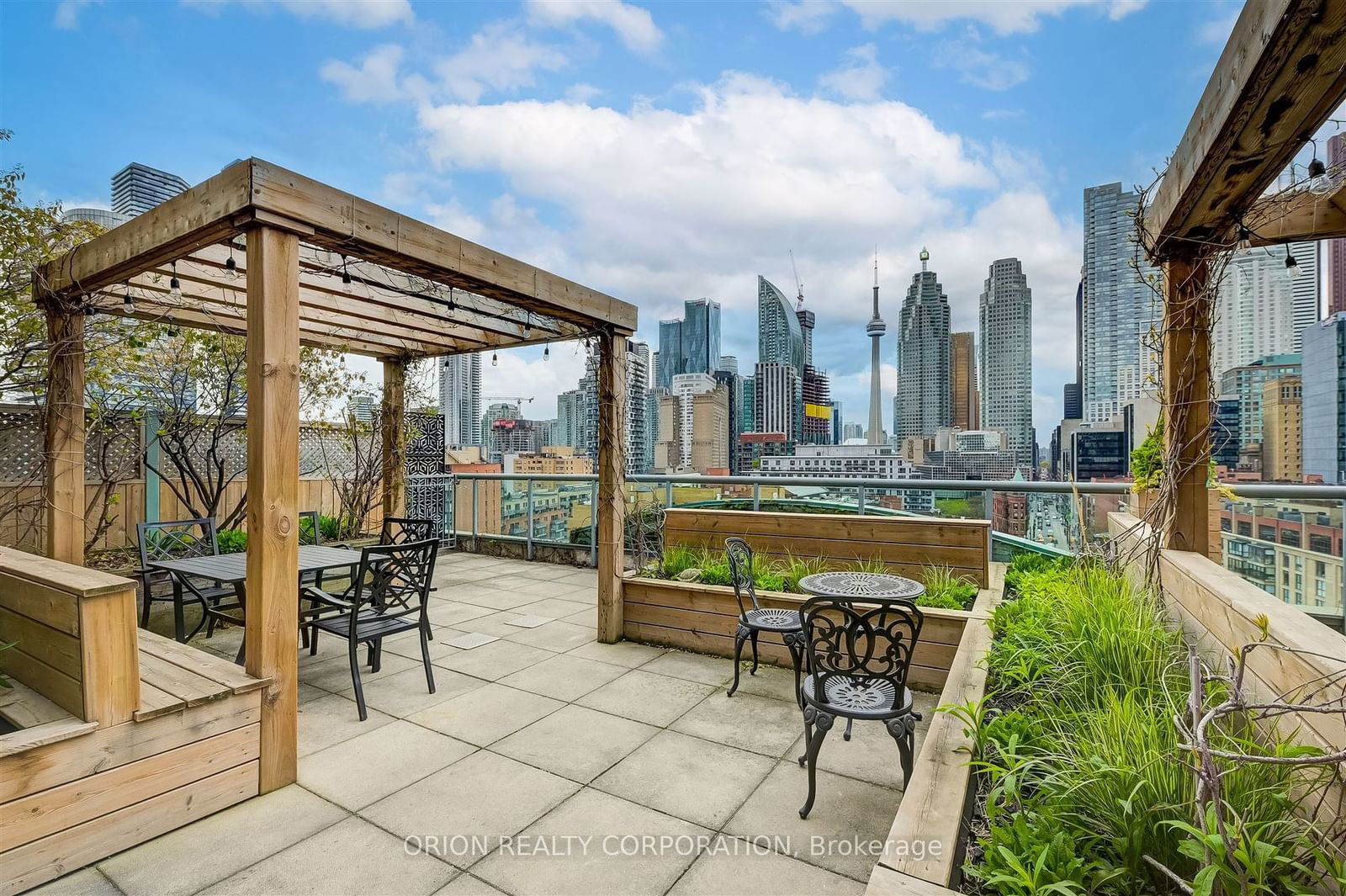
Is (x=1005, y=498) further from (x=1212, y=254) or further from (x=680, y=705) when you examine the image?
(x=680, y=705)

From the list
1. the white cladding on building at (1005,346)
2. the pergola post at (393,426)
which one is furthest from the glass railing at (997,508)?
the white cladding on building at (1005,346)

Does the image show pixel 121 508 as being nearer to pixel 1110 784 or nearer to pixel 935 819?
pixel 935 819

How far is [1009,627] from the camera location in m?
2.79

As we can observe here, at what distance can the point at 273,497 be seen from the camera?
239 centimetres

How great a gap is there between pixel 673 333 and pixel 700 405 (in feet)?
85.9

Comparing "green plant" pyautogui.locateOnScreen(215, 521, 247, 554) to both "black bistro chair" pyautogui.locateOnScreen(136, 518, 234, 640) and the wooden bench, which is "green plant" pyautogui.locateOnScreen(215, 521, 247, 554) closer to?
"black bistro chair" pyautogui.locateOnScreen(136, 518, 234, 640)

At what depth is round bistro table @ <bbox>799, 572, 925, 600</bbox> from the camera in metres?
2.78

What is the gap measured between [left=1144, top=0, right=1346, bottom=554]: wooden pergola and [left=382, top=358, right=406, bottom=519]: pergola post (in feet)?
21.4

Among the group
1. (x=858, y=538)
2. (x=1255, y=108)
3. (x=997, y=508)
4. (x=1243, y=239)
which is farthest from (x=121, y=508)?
(x=1243, y=239)

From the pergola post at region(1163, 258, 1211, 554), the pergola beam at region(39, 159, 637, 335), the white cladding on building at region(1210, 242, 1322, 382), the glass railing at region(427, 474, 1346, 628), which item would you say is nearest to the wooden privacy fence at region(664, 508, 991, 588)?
the glass railing at region(427, 474, 1346, 628)

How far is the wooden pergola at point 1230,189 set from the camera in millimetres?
1699

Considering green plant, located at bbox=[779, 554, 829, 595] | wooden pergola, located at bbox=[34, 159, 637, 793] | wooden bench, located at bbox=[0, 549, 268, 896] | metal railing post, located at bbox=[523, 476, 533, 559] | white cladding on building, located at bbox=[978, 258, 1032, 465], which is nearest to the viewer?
wooden bench, located at bbox=[0, 549, 268, 896]

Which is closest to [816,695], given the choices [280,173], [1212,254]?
[280,173]

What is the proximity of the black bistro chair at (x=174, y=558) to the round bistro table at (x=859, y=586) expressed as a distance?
3567 millimetres
